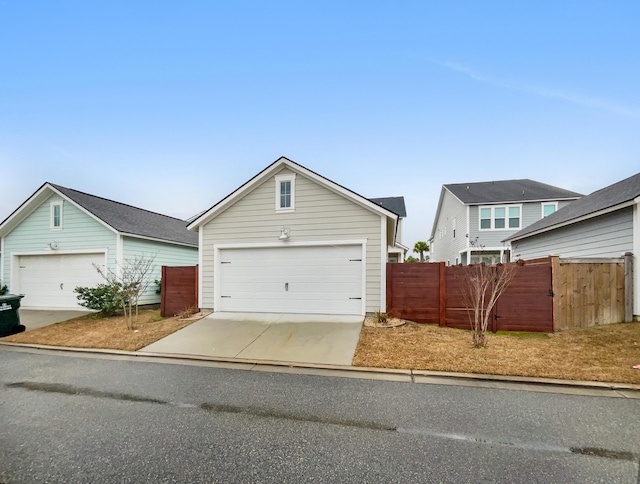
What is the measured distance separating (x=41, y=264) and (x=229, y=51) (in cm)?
1163

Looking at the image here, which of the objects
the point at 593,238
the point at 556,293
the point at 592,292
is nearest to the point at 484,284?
the point at 556,293

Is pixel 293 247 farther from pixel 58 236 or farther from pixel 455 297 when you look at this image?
pixel 58 236

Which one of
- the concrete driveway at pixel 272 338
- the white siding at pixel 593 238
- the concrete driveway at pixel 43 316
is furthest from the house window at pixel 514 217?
the concrete driveway at pixel 43 316

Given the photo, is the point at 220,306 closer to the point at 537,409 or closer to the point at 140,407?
the point at 140,407

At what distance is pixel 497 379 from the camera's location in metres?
4.74

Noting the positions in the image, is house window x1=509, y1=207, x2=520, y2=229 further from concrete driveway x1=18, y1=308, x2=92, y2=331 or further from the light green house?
concrete driveway x1=18, y1=308, x2=92, y2=331

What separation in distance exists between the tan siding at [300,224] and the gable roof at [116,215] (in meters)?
4.51

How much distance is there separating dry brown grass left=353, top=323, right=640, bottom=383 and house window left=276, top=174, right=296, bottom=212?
4.51 m

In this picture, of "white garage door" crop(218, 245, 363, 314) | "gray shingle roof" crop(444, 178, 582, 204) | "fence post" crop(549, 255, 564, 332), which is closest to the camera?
"fence post" crop(549, 255, 564, 332)

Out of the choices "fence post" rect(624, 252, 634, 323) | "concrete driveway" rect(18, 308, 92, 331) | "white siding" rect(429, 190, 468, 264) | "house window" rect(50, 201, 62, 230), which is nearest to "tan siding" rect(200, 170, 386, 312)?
"concrete driveway" rect(18, 308, 92, 331)

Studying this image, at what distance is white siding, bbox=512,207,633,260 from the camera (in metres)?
7.93

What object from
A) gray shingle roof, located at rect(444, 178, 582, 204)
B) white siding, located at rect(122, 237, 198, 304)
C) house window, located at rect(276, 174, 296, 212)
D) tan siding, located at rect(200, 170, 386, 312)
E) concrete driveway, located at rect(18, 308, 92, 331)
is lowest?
concrete driveway, located at rect(18, 308, 92, 331)

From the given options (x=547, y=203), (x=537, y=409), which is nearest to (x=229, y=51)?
(x=537, y=409)

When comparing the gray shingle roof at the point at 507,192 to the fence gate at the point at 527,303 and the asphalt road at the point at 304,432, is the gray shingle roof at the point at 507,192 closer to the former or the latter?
the fence gate at the point at 527,303
